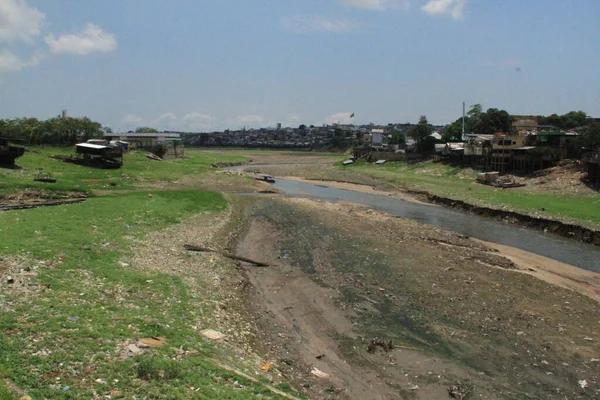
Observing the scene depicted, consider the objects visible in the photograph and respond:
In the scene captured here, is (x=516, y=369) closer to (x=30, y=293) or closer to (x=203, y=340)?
(x=203, y=340)

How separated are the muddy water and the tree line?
6192cm

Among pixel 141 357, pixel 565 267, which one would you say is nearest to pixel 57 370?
pixel 141 357

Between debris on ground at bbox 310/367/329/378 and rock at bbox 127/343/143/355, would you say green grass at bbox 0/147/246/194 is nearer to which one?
rock at bbox 127/343/143/355

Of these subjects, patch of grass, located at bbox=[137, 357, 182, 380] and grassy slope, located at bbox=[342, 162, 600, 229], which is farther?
grassy slope, located at bbox=[342, 162, 600, 229]

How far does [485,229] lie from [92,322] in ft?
111

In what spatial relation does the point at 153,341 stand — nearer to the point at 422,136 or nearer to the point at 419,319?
the point at 419,319

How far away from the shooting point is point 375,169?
96.6 meters

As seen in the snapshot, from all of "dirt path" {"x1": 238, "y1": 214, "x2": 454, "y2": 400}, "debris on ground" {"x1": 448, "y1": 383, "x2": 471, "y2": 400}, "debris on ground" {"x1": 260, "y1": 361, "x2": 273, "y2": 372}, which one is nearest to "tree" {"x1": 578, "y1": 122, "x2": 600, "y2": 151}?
"dirt path" {"x1": 238, "y1": 214, "x2": 454, "y2": 400}

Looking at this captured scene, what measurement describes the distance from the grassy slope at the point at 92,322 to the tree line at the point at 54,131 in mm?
82241

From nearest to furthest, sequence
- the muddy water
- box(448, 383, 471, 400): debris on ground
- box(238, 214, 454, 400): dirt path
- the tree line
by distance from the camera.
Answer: box(448, 383, 471, 400): debris on ground → box(238, 214, 454, 400): dirt path → the muddy water → the tree line

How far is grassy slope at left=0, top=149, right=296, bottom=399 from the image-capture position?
10.4 metres

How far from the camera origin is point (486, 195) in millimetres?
53938

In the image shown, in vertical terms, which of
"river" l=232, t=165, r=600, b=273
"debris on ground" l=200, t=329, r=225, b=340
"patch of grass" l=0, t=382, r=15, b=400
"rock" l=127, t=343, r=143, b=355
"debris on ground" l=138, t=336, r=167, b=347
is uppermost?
"patch of grass" l=0, t=382, r=15, b=400

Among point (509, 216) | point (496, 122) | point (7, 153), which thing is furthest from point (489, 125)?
point (7, 153)
